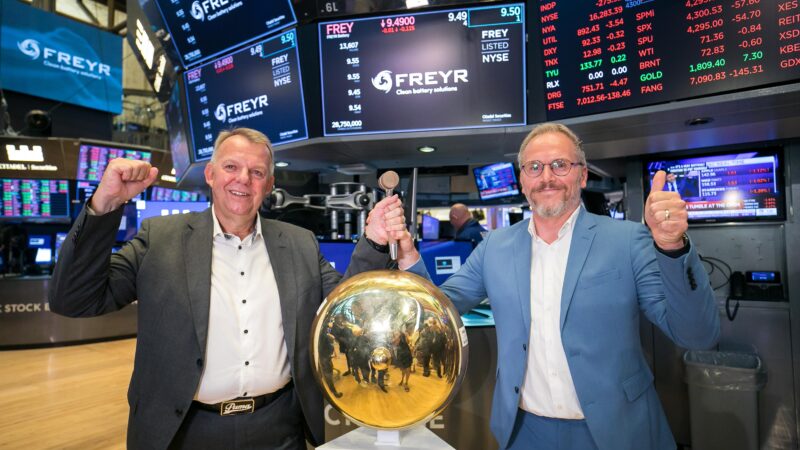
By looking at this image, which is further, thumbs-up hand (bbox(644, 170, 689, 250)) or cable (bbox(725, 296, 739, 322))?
cable (bbox(725, 296, 739, 322))

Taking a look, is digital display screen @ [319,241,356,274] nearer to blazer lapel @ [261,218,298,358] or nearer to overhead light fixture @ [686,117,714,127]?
blazer lapel @ [261,218,298,358]

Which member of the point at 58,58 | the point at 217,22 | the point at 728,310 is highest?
the point at 58,58

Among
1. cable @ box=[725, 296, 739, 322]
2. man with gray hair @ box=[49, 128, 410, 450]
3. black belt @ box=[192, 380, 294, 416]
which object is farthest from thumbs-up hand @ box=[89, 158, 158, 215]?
cable @ box=[725, 296, 739, 322]

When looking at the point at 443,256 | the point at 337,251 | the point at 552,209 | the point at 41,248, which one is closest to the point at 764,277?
the point at 443,256

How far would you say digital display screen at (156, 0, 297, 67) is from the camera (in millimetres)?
2832

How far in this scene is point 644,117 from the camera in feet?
7.52

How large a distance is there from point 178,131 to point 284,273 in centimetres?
305

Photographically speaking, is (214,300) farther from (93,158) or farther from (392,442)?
(93,158)

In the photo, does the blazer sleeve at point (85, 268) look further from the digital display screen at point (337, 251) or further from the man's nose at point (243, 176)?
the digital display screen at point (337, 251)

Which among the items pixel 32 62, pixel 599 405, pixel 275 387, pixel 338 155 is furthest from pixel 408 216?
pixel 32 62

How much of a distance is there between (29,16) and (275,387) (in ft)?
30.6

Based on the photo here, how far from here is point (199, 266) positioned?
1403 mm

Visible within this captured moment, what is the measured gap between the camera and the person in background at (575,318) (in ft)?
4.23

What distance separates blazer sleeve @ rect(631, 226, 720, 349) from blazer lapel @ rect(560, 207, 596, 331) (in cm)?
18
